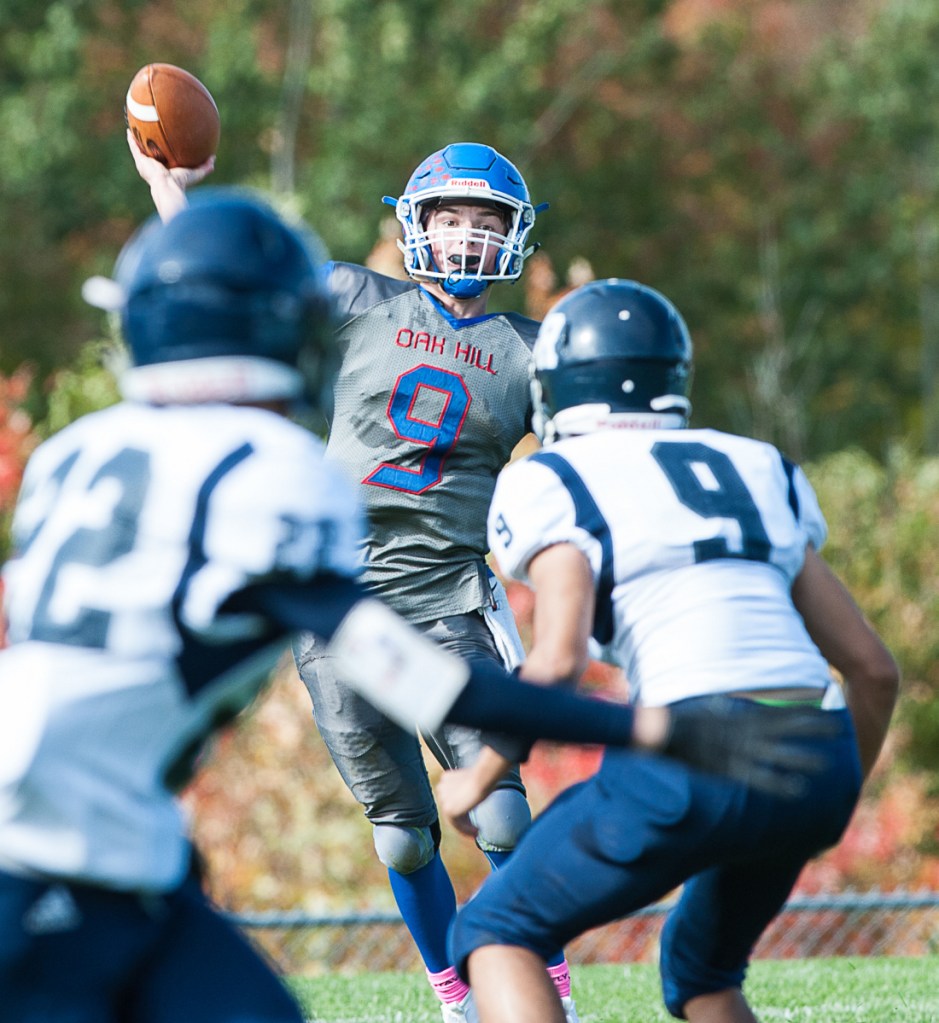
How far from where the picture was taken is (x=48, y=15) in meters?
25.2

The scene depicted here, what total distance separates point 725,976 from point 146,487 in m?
1.46

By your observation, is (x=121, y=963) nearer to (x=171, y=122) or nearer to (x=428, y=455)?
(x=428, y=455)

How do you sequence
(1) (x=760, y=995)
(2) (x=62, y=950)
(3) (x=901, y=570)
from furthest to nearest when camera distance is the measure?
(3) (x=901, y=570) < (1) (x=760, y=995) < (2) (x=62, y=950)

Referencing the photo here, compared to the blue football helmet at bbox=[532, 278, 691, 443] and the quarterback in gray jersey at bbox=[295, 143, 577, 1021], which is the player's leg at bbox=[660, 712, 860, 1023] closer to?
the blue football helmet at bbox=[532, 278, 691, 443]

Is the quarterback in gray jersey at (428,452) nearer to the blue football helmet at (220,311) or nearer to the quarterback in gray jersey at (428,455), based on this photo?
the quarterback in gray jersey at (428,455)

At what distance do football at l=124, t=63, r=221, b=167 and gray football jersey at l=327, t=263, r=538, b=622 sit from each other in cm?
64

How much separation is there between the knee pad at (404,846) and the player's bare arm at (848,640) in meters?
1.77

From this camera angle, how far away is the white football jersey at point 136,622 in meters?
2.28

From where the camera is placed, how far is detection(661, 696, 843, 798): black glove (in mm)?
2498

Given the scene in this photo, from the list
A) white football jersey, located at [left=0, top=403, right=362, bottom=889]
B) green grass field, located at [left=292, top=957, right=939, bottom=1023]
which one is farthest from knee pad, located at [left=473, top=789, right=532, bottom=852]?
white football jersey, located at [left=0, top=403, right=362, bottom=889]

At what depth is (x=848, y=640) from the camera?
10.2 ft

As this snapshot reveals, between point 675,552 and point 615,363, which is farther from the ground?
point 615,363

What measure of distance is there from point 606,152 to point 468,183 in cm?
2358

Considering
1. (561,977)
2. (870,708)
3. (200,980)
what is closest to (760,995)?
(561,977)
